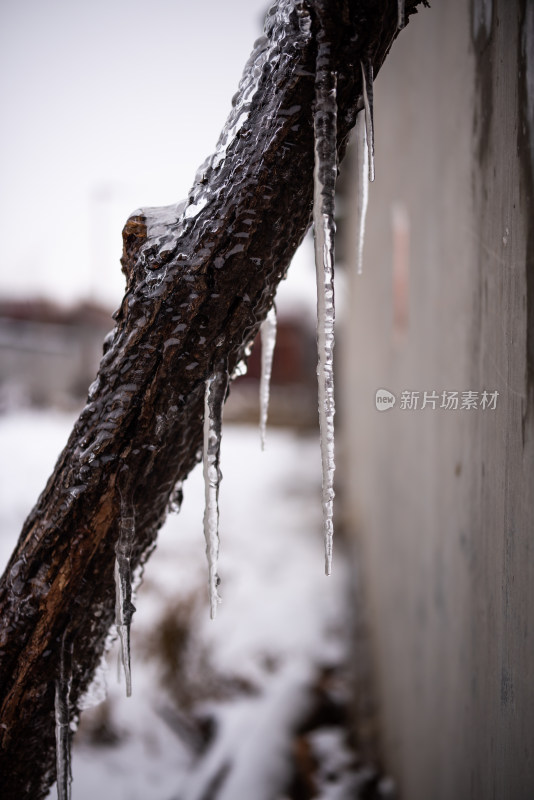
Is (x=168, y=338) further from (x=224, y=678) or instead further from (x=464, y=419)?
(x=224, y=678)

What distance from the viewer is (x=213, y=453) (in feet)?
3.78

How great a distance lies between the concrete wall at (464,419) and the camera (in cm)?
92

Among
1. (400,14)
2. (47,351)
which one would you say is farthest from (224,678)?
(47,351)

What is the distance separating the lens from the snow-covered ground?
303 centimetres

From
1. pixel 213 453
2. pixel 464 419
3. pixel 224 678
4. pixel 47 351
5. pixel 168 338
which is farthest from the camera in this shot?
pixel 47 351

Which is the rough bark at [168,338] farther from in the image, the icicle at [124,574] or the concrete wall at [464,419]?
the concrete wall at [464,419]

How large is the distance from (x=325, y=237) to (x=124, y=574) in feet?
2.66

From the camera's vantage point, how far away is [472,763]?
1252 mm

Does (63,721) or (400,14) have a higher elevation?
(400,14)

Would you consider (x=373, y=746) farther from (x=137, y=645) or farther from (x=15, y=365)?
(x=15, y=365)

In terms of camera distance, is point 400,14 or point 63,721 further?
point 63,721

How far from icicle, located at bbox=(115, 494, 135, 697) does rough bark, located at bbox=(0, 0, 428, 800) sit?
3 centimetres

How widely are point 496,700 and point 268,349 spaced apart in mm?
913

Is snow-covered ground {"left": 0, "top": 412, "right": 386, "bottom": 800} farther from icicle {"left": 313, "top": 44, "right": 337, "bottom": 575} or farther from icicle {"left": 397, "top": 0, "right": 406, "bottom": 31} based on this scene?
icicle {"left": 397, "top": 0, "right": 406, "bottom": 31}
